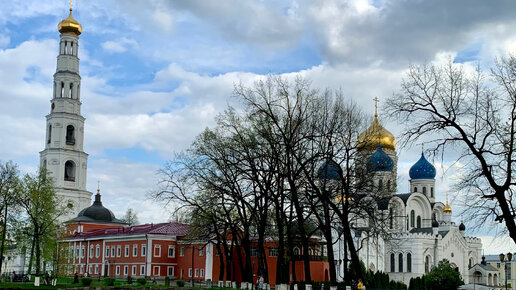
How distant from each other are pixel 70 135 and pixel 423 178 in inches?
1849

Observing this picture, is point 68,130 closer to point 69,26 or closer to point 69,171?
point 69,171

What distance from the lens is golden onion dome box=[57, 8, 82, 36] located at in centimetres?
8888

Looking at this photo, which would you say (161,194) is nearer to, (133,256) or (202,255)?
(202,255)

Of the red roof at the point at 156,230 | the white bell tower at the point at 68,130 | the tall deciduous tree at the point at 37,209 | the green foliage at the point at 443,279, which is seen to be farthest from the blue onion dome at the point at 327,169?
the white bell tower at the point at 68,130

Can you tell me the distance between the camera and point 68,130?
88.4m

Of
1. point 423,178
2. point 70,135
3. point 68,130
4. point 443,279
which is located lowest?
point 443,279

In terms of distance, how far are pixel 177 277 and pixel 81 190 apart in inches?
1188

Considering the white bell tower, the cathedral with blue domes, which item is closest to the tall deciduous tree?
the cathedral with blue domes

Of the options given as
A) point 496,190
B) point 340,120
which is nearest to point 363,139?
point 340,120

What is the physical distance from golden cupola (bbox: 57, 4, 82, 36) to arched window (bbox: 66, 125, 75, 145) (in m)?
12.9

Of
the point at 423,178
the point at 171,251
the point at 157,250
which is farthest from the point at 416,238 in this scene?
the point at 157,250

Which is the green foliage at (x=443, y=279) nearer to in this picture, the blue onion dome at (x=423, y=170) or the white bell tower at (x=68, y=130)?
the blue onion dome at (x=423, y=170)

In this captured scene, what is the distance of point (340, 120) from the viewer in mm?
32469

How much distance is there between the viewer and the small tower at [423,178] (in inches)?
3300
